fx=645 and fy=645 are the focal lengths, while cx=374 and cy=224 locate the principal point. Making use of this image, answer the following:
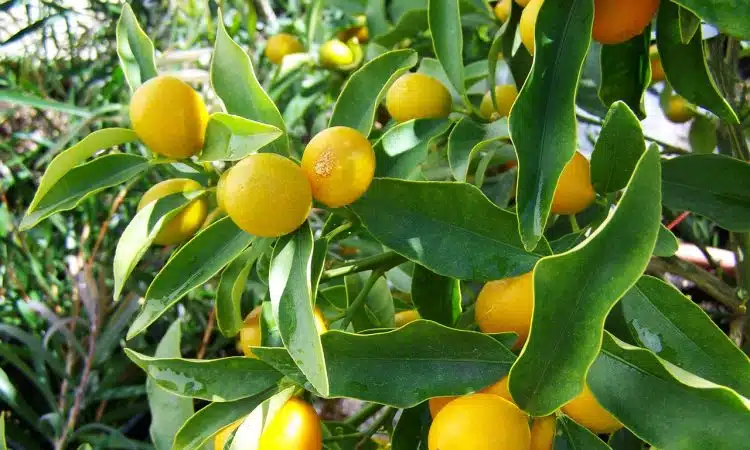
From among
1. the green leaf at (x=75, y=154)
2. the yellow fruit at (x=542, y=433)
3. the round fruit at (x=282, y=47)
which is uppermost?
the green leaf at (x=75, y=154)

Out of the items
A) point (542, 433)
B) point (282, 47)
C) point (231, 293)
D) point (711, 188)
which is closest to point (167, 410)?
point (231, 293)

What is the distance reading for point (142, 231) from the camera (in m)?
0.48

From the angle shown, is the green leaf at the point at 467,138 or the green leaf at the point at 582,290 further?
the green leaf at the point at 467,138

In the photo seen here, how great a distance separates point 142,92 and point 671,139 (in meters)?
1.32

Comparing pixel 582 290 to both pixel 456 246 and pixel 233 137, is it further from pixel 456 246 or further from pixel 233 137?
pixel 233 137

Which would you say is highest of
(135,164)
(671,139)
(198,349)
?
(135,164)

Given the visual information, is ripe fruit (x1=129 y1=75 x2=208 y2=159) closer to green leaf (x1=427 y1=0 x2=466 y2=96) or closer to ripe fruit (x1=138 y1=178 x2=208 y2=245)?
ripe fruit (x1=138 y1=178 x2=208 y2=245)

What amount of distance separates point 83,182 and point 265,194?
0.57 feet

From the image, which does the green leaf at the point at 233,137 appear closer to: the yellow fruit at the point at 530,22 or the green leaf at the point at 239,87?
the green leaf at the point at 239,87

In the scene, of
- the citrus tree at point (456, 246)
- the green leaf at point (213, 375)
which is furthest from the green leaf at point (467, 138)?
the green leaf at point (213, 375)

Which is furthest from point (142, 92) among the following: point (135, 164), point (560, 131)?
point (560, 131)

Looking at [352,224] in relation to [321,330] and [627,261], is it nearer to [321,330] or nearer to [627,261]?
[321,330]

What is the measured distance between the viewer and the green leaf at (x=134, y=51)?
0.55m

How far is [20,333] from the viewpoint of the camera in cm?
122
